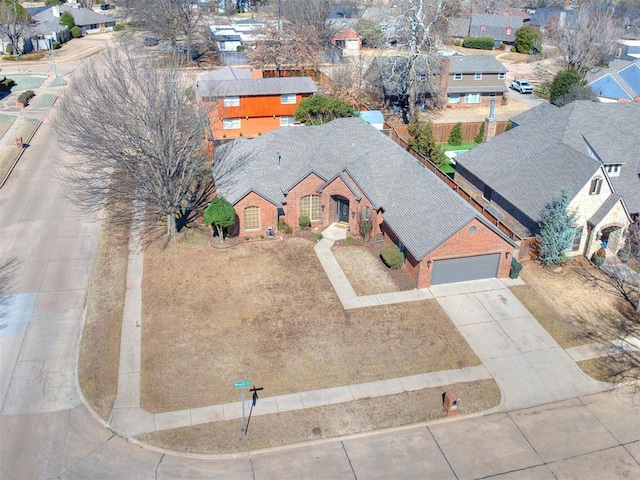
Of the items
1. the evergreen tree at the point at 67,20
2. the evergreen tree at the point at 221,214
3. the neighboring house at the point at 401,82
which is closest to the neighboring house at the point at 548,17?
the neighboring house at the point at 401,82

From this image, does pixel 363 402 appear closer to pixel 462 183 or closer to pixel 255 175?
pixel 255 175

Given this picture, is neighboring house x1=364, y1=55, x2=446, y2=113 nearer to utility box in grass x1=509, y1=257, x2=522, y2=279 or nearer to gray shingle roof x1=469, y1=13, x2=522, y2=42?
utility box in grass x1=509, y1=257, x2=522, y2=279

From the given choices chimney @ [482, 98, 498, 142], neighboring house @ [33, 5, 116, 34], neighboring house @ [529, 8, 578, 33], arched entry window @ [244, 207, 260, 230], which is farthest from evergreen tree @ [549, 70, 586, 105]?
neighboring house @ [33, 5, 116, 34]

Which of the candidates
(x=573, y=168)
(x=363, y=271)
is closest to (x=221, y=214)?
(x=363, y=271)

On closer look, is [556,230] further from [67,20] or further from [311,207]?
[67,20]

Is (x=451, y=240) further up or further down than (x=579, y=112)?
further down

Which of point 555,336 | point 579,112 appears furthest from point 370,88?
point 555,336
